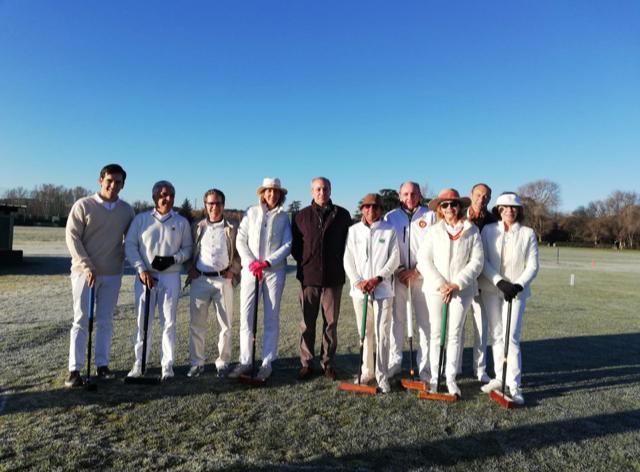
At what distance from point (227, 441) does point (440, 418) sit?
222 cm

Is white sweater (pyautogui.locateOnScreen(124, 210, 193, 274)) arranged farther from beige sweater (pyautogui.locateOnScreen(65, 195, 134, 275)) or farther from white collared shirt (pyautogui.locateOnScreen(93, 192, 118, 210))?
white collared shirt (pyautogui.locateOnScreen(93, 192, 118, 210))

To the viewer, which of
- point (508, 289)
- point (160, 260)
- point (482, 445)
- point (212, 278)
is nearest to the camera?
point (482, 445)

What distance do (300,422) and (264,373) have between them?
1285 mm

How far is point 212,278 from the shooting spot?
18.0 feet

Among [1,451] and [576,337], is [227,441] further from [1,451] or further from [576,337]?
[576,337]

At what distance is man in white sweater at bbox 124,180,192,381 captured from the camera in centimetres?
519

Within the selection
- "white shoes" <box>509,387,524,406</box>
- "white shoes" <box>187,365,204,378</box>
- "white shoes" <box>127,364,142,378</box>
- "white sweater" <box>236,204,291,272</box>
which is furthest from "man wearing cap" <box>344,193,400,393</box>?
"white shoes" <box>127,364,142,378</box>

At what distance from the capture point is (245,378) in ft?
17.1

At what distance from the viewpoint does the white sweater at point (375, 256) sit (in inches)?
206

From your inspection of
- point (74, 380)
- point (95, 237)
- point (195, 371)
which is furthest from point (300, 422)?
point (95, 237)

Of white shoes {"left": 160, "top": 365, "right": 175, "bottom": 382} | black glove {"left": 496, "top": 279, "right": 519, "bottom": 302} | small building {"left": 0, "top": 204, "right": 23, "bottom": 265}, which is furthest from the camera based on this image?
small building {"left": 0, "top": 204, "right": 23, "bottom": 265}

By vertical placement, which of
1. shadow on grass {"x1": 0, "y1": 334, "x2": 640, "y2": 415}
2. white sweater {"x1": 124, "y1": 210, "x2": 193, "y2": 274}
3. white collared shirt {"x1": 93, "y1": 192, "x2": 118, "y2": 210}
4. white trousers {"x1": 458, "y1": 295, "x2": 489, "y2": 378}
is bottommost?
shadow on grass {"x1": 0, "y1": 334, "x2": 640, "y2": 415}

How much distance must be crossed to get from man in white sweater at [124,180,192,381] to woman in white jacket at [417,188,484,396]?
3160 millimetres

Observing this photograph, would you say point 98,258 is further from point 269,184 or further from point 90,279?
point 269,184
